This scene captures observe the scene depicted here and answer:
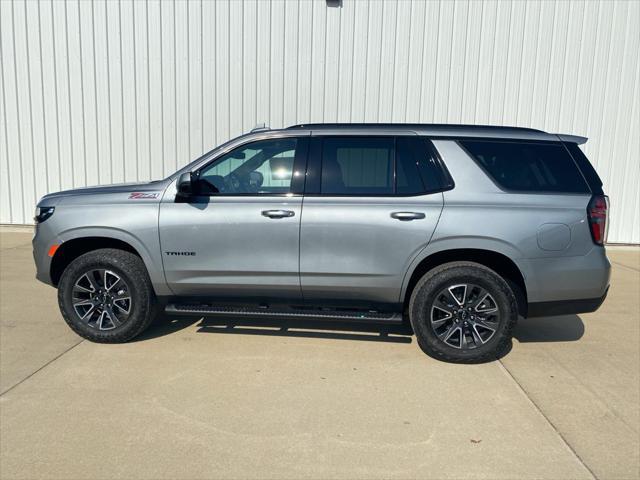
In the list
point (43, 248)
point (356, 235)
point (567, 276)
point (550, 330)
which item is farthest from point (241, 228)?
point (550, 330)

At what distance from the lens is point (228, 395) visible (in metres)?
3.65

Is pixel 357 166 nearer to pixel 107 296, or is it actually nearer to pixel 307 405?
pixel 307 405

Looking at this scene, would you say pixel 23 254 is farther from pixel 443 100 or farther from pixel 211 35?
pixel 443 100

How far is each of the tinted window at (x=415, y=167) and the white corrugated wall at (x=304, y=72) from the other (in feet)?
17.2

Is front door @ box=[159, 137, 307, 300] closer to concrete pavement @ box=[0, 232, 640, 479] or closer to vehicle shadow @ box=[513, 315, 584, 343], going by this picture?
concrete pavement @ box=[0, 232, 640, 479]

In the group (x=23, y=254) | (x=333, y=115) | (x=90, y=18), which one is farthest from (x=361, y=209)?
(x=90, y=18)

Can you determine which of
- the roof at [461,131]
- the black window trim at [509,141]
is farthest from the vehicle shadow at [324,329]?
the roof at [461,131]

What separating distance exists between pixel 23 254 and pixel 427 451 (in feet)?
24.3

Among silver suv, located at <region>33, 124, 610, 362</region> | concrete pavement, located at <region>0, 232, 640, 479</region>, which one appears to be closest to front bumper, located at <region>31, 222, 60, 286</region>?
silver suv, located at <region>33, 124, 610, 362</region>

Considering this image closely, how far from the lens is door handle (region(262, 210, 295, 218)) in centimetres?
425

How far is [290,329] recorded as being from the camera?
496 cm

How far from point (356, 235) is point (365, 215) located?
174 mm

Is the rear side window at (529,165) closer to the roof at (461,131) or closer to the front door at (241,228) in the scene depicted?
the roof at (461,131)

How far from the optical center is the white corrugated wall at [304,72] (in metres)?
9.19
